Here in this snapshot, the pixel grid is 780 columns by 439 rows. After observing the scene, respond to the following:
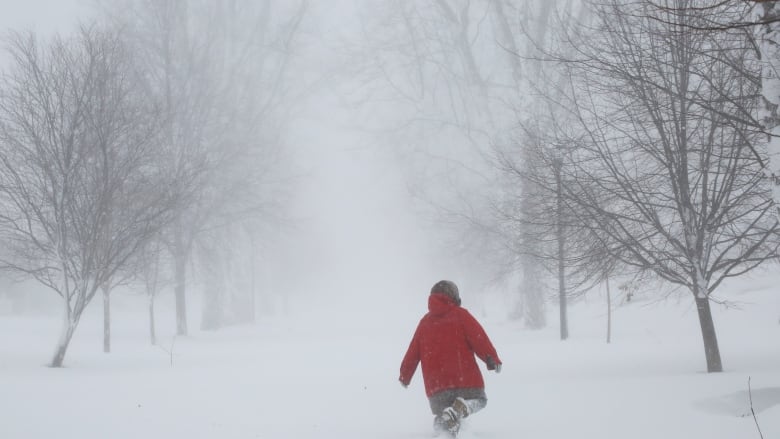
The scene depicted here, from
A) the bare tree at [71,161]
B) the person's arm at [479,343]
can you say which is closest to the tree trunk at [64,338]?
the bare tree at [71,161]

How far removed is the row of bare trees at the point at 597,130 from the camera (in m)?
7.92

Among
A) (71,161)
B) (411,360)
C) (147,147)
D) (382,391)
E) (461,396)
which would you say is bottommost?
(382,391)

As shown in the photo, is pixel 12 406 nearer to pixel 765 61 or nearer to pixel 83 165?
pixel 83 165

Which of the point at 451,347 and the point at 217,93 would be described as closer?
the point at 451,347

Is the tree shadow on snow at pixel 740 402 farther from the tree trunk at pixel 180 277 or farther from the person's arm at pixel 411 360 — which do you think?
the tree trunk at pixel 180 277

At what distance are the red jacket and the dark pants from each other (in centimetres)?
4

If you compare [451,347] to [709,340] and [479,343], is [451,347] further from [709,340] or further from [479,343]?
[709,340]

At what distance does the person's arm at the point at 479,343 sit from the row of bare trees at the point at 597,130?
111 inches

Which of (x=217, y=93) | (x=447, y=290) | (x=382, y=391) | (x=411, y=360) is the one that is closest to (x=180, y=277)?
(x=217, y=93)

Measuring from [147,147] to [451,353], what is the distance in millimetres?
10533

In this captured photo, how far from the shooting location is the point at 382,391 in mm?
10156

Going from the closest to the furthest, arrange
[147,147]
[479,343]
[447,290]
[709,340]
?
[479,343]
[447,290]
[709,340]
[147,147]

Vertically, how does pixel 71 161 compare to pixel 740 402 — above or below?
above

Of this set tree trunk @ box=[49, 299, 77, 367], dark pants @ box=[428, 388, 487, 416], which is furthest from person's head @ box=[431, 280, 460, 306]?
tree trunk @ box=[49, 299, 77, 367]
